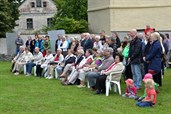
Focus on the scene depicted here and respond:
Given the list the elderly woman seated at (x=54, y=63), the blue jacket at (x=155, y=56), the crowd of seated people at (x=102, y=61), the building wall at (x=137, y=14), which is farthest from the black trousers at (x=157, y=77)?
the building wall at (x=137, y=14)

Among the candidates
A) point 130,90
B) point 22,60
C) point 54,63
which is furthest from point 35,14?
point 130,90

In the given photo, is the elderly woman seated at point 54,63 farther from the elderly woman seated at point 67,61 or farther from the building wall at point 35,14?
the building wall at point 35,14

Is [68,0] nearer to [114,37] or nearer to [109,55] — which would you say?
[114,37]

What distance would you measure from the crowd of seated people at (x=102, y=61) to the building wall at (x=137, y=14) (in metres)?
7.60

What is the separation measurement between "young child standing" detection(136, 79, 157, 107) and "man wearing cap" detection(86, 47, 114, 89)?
2293 millimetres

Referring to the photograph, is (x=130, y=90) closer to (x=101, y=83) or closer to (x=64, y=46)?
(x=101, y=83)

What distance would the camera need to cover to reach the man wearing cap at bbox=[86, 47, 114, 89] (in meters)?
12.0

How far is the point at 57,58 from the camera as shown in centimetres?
1611

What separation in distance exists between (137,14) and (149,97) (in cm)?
1555

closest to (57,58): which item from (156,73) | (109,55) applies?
(109,55)

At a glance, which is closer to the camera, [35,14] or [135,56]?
[135,56]

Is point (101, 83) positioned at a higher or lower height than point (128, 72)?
lower

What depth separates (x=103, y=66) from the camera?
39.8 feet

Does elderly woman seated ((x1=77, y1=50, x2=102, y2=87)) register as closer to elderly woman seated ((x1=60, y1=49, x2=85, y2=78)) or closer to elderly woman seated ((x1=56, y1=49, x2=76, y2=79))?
elderly woman seated ((x1=60, y1=49, x2=85, y2=78))
